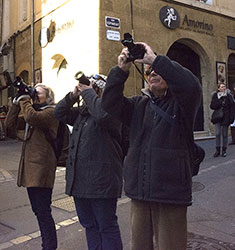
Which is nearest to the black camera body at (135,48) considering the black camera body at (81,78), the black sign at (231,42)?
the black camera body at (81,78)

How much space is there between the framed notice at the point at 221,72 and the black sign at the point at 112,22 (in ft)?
17.1

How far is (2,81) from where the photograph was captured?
17797 mm

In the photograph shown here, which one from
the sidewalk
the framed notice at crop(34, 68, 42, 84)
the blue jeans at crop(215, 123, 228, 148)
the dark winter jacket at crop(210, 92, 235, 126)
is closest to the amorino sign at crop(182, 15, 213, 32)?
the dark winter jacket at crop(210, 92, 235, 126)

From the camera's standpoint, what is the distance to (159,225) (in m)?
2.06

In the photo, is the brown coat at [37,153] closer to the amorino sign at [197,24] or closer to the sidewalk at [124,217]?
the sidewalk at [124,217]

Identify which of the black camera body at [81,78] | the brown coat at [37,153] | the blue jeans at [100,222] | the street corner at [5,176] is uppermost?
the black camera body at [81,78]

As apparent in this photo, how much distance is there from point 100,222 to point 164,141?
955 mm

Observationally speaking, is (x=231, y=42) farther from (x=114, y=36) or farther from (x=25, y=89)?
(x=25, y=89)

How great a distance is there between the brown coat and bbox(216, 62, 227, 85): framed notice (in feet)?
39.4

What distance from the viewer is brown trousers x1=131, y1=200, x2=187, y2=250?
2.03 metres

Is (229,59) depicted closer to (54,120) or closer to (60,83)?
(60,83)

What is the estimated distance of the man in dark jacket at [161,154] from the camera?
198 cm

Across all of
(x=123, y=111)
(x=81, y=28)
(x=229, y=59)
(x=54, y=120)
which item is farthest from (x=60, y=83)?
(x=123, y=111)

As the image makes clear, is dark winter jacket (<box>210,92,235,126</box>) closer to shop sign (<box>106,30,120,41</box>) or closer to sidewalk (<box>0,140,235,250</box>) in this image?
sidewalk (<box>0,140,235,250</box>)
